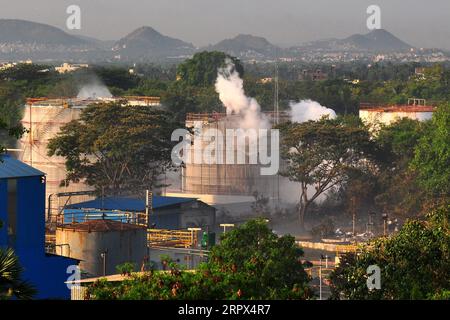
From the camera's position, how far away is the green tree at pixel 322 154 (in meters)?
84.0

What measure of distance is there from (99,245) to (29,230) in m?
10.2

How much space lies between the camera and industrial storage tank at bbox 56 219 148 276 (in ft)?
143

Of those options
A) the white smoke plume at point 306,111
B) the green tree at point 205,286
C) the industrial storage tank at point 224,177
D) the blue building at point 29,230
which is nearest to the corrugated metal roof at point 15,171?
the blue building at point 29,230

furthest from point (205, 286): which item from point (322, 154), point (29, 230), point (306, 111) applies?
point (306, 111)

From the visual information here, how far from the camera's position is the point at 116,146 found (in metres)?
80.5

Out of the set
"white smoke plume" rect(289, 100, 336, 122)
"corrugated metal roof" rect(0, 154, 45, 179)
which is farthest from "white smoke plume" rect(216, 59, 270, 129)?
"corrugated metal roof" rect(0, 154, 45, 179)

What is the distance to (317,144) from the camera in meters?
84.9

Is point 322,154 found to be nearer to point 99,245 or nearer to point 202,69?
point 99,245

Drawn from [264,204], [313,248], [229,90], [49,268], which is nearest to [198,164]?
[264,204]

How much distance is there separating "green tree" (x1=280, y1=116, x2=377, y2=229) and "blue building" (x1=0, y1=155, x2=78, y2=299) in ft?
165

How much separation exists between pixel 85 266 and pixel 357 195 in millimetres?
41978

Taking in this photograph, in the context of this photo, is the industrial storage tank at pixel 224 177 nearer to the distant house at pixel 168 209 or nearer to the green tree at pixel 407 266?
the distant house at pixel 168 209

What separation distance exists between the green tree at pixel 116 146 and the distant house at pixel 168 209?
24.7 ft
